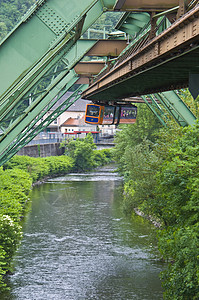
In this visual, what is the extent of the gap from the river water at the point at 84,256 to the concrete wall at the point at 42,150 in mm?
22550

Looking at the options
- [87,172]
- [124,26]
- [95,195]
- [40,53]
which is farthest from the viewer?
[87,172]

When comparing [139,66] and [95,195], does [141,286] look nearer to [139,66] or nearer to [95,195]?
[139,66]

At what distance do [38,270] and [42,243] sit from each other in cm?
426

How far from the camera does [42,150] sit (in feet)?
209

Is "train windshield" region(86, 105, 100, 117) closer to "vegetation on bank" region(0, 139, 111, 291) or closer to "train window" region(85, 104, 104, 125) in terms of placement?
"train window" region(85, 104, 104, 125)

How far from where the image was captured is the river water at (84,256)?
17500 millimetres

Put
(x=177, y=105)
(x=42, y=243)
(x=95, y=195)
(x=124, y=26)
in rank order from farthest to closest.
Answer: (x=95, y=195), (x=42, y=243), (x=177, y=105), (x=124, y=26)

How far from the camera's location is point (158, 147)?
21.3 metres

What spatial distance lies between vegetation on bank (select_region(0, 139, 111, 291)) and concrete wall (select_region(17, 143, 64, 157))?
99.3 inches

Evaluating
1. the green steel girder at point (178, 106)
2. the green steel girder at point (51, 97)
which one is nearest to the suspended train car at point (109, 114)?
the green steel girder at point (51, 97)

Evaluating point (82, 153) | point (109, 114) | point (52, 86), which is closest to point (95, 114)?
point (109, 114)

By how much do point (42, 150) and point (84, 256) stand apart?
43.0 metres


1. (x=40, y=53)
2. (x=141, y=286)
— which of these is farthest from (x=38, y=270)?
(x=40, y=53)

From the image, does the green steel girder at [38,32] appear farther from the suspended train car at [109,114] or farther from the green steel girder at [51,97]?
the suspended train car at [109,114]
